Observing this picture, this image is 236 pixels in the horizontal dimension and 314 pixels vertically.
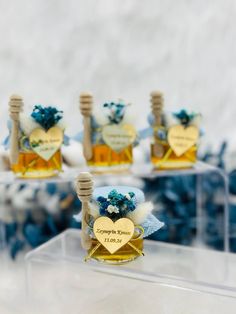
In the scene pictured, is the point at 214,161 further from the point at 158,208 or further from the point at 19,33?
the point at 19,33

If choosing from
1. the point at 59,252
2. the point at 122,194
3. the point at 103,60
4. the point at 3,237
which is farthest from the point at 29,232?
the point at 103,60

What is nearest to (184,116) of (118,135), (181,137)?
(181,137)

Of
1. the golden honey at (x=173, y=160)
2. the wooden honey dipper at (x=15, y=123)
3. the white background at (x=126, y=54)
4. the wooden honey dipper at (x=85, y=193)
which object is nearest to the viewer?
the wooden honey dipper at (x=85, y=193)

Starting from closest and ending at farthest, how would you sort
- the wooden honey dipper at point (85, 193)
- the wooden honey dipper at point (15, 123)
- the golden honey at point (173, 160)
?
the wooden honey dipper at point (85, 193)
the wooden honey dipper at point (15, 123)
the golden honey at point (173, 160)

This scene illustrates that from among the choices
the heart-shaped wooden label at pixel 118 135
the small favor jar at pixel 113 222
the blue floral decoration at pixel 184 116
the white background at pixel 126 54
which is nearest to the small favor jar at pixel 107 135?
the heart-shaped wooden label at pixel 118 135

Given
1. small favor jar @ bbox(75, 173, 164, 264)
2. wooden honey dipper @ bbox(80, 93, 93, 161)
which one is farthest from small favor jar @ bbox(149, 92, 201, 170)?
small favor jar @ bbox(75, 173, 164, 264)

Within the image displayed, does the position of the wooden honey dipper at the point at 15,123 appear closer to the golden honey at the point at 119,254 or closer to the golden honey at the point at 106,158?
the golden honey at the point at 106,158

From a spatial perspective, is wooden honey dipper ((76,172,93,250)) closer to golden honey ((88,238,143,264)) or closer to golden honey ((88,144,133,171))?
golden honey ((88,238,143,264))
